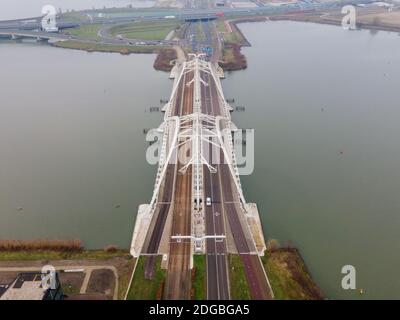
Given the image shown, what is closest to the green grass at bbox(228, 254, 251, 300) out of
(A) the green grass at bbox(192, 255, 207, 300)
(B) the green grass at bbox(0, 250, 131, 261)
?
(A) the green grass at bbox(192, 255, 207, 300)

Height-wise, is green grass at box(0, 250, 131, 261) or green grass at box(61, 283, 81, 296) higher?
green grass at box(0, 250, 131, 261)

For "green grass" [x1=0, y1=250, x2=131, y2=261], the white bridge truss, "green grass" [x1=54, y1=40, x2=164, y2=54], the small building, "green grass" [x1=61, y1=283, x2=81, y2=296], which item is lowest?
"green grass" [x1=61, y1=283, x2=81, y2=296]

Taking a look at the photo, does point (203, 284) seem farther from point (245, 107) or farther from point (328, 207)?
point (245, 107)

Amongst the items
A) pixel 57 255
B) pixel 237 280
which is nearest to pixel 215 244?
pixel 237 280

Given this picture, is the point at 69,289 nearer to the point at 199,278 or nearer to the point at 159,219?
the point at 159,219
